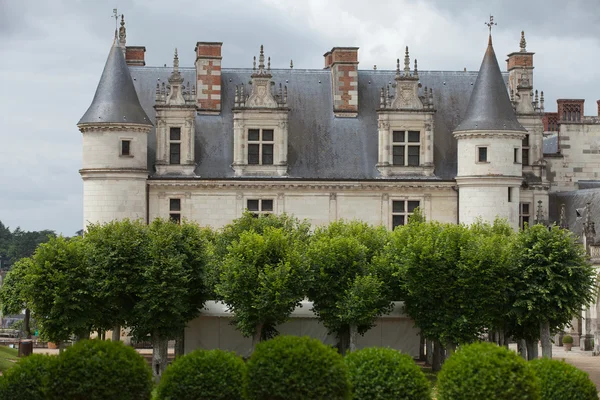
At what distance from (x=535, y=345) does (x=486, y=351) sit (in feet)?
37.8

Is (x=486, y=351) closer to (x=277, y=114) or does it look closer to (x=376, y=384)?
(x=376, y=384)

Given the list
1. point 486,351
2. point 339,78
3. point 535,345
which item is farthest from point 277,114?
point 486,351

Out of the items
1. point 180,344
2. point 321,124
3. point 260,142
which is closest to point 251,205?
point 260,142

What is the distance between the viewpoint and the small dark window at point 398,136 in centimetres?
5378

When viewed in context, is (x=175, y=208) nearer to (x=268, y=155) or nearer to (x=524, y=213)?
(x=268, y=155)

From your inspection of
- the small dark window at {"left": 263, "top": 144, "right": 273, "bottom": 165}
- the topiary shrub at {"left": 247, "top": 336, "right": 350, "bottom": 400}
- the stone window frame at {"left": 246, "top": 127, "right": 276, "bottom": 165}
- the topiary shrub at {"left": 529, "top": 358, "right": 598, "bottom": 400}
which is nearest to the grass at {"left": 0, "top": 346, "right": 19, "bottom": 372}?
the stone window frame at {"left": 246, "top": 127, "right": 276, "bottom": 165}

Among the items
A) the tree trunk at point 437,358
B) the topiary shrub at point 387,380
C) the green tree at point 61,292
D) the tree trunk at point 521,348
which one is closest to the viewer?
the topiary shrub at point 387,380

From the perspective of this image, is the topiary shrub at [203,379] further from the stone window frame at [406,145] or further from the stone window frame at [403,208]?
the stone window frame at [406,145]

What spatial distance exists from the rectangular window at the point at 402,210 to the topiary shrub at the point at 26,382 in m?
25.1

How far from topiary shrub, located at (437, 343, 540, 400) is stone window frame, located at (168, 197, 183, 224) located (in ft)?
76.0

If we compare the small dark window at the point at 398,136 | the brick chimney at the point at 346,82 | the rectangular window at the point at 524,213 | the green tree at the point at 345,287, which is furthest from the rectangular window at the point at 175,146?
the rectangular window at the point at 524,213

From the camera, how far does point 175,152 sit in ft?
174

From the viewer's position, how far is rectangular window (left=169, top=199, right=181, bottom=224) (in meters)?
52.6

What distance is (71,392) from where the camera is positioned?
1174 inches
